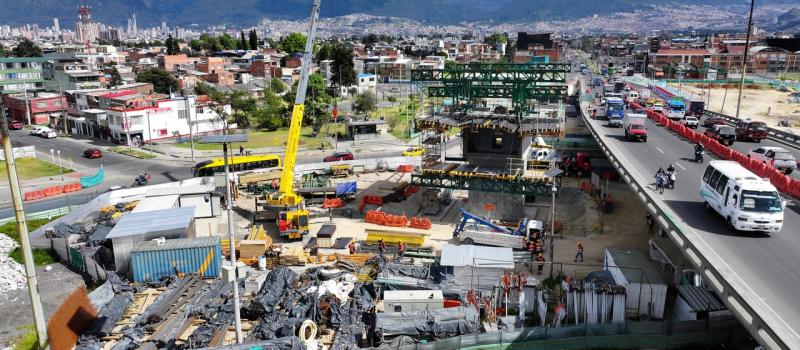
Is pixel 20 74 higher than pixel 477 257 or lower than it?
higher

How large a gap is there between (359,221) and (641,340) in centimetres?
1967

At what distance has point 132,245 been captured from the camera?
84.8 ft

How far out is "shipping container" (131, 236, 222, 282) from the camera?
24766 millimetres

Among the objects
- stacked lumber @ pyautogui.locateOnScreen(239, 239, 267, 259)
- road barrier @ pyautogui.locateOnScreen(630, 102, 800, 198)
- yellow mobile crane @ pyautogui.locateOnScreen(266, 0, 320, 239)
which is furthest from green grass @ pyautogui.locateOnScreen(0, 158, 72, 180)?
road barrier @ pyautogui.locateOnScreen(630, 102, 800, 198)

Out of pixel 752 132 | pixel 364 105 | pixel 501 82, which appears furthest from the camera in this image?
pixel 364 105

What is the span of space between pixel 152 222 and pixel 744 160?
32.1m

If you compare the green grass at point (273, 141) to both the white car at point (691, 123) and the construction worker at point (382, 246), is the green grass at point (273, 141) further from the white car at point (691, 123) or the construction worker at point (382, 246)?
the white car at point (691, 123)

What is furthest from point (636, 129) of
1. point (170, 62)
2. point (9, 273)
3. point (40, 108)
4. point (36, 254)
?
point (170, 62)

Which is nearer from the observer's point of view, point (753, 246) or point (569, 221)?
point (753, 246)

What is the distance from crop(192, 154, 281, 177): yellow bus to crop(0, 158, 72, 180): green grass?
565 inches

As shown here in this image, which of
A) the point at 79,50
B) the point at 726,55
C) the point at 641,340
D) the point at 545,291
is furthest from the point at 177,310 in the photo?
the point at 79,50

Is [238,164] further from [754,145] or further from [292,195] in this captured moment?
[754,145]

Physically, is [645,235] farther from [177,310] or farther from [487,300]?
[177,310]

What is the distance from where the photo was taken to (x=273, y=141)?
6619 centimetres
